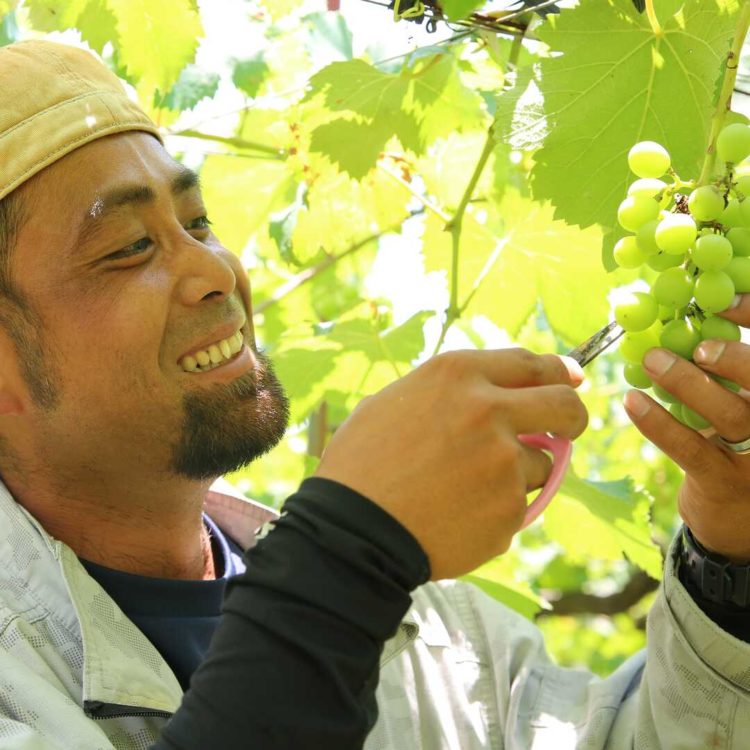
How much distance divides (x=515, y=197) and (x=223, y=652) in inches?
52.9

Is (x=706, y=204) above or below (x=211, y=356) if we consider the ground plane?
above

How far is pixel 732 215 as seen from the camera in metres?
1.22

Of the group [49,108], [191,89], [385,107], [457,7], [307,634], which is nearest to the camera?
[307,634]

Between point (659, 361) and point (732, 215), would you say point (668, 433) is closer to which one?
point (659, 361)

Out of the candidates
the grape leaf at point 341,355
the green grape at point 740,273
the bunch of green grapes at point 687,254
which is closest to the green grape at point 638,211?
the bunch of green grapes at point 687,254

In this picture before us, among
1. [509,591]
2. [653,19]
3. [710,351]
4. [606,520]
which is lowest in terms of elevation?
[509,591]

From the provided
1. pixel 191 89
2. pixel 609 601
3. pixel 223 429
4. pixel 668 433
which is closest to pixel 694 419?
pixel 668 433

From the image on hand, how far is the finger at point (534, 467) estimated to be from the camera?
120 cm

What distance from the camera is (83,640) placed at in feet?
5.05

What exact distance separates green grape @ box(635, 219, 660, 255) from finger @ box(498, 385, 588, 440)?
18cm

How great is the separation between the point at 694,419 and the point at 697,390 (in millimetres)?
95

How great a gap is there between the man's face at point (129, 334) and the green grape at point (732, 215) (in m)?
0.78

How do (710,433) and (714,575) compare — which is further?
(714,575)

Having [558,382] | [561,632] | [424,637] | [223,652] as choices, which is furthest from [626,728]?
[561,632]
